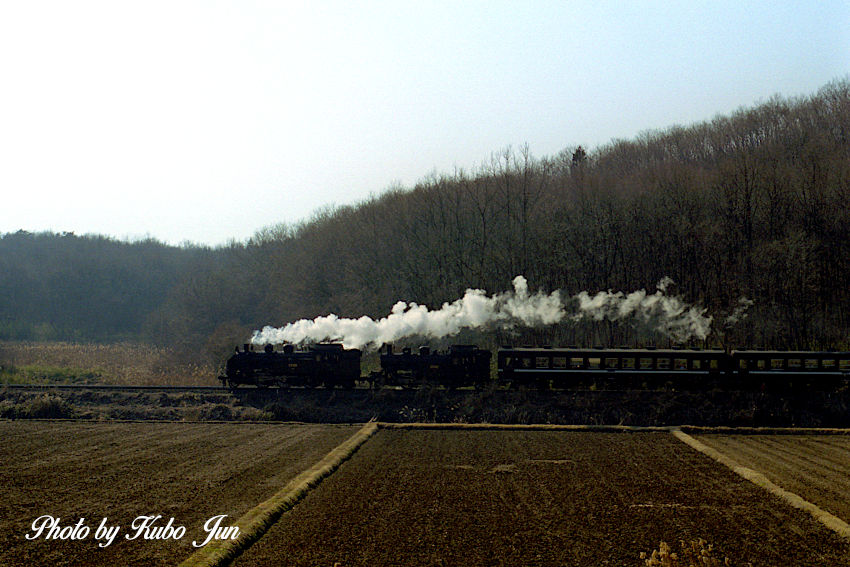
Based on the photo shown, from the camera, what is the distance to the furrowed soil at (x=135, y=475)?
1287 cm

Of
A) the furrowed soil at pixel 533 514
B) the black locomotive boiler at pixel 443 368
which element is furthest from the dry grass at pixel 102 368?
the furrowed soil at pixel 533 514

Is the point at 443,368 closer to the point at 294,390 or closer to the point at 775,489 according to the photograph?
the point at 294,390

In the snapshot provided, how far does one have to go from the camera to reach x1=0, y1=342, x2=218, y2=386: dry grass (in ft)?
145

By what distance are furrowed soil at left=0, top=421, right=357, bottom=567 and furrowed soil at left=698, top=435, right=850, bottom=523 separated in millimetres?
12428

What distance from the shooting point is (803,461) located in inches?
834

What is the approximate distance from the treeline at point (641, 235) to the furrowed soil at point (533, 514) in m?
30.4

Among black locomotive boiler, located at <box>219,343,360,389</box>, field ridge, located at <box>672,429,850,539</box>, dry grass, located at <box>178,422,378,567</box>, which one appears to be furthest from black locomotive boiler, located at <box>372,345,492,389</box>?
dry grass, located at <box>178,422,378,567</box>

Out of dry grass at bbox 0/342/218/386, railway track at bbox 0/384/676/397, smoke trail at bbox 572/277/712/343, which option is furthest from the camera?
smoke trail at bbox 572/277/712/343

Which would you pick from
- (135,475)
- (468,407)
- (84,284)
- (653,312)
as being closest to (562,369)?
(468,407)

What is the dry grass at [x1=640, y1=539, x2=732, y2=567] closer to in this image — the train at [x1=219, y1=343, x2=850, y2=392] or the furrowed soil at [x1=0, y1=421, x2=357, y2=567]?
the furrowed soil at [x1=0, y1=421, x2=357, y2=567]

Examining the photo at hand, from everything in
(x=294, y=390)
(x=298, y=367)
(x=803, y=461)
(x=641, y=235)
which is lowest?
(x=803, y=461)

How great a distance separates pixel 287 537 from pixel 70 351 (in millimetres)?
59930

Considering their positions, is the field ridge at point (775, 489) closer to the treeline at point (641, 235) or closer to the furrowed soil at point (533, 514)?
the furrowed soil at point (533, 514)

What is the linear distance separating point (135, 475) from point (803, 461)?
1887 cm
